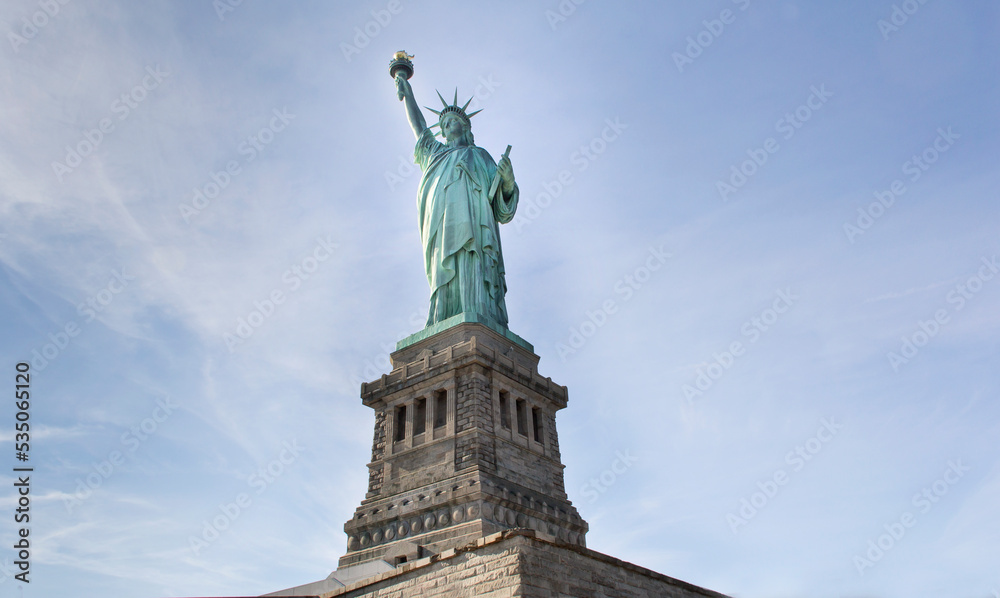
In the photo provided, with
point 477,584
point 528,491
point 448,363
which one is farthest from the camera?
point 448,363

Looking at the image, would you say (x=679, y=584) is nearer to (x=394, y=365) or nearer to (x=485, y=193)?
(x=394, y=365)

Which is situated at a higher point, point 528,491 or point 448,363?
point 448,363

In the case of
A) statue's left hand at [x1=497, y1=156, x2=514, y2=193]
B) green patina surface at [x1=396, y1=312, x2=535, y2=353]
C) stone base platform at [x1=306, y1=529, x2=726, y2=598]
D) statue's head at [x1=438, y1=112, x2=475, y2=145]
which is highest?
statue's head at [x1=438, y1=112, x2=475, y2=145]

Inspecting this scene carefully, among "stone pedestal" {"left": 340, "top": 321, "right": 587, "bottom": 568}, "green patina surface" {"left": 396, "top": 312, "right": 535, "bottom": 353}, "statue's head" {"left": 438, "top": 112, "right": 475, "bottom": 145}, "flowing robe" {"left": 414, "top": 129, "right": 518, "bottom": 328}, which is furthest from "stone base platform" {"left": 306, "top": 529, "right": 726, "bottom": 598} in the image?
"statue's head" {"left": 438, "top": 112, "right": 475, "bottom": 145}

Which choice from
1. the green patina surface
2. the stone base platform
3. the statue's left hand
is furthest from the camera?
the statue's left hand

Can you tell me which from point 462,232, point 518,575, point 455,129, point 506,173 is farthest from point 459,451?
point 455,129

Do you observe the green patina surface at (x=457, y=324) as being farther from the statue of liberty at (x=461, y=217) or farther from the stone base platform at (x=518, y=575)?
the stone base platform at (x=518, y=575)

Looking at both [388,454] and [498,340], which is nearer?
A: [388,454]

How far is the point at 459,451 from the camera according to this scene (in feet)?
77.6

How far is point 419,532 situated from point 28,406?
10.8m

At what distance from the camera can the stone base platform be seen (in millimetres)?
12891

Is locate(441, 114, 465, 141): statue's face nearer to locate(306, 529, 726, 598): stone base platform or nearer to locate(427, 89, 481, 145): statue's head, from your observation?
locate(427, 89, 481, 145): statue's head

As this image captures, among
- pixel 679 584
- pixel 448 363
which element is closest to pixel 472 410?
pixel 448 363

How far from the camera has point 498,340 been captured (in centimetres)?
2777
